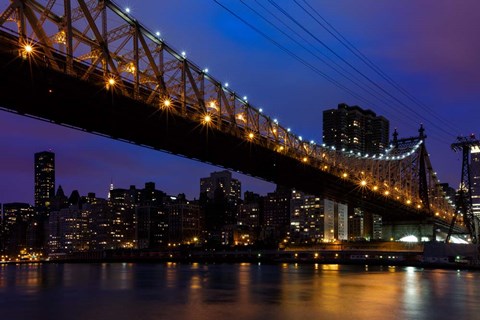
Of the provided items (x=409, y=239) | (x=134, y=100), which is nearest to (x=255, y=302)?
(x=134, y=100)

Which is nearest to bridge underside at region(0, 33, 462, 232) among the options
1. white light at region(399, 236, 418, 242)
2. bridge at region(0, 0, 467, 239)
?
bridge at region(0, 0, 467, 239)

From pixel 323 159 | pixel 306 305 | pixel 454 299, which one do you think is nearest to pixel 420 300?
pixel 454 299

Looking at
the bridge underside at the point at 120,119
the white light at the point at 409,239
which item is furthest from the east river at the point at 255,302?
the white light at the point at 409,239

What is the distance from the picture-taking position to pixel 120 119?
2186 inches

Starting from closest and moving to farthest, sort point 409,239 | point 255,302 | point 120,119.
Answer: point 255,302 → point 120,119 → point 409,239

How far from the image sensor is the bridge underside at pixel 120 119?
4403 centimetres

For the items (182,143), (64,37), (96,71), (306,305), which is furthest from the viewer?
(182,143)

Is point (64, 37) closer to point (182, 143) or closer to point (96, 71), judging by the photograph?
point (96, 71)

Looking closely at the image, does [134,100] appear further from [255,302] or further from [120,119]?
[255,302]

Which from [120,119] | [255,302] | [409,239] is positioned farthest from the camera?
[409,239]

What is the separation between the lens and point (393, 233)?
150m

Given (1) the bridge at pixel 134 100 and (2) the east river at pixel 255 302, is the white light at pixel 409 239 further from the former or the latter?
(2) the east river at pixel 255 302

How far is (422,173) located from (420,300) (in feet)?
364

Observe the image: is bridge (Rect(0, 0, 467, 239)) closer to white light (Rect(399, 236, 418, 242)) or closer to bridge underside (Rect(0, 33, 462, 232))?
bridge underside (Rect(0, 33, 462, 232))
